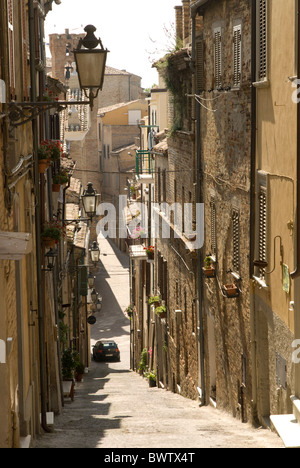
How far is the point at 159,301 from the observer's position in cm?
2791

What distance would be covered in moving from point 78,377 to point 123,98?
54212mm

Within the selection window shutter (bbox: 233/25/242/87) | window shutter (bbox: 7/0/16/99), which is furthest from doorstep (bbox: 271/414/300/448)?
window shutter (bbox: 233/25/242/87)

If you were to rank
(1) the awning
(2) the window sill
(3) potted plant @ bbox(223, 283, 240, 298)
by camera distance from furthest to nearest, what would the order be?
(1) the awning
(3) potted plant @ bbox(223, 283, 240, 298)
(2) the window sill

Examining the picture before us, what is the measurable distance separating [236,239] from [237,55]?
3421 mm

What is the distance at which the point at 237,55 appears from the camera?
13.9 meters

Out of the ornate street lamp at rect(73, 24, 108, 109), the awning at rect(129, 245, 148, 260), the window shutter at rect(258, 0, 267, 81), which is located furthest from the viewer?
the awning at rect(129, 245, 148, 260)

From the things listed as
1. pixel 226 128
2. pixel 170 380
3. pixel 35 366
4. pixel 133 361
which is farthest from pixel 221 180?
pixel 133 361

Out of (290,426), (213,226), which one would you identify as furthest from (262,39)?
(290,426)

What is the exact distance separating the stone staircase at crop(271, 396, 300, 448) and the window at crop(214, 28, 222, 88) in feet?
26.5

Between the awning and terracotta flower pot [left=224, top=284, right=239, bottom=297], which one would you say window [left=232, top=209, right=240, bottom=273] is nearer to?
terracotta flower pot [left=224, top=284, right=239, bottom=297]

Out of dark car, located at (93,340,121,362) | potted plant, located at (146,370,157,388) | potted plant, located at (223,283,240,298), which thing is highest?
potted plant, located at (223,283,240,298)

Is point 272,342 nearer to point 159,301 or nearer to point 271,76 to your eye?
point 271,76

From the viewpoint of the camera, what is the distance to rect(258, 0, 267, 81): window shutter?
11.9 m

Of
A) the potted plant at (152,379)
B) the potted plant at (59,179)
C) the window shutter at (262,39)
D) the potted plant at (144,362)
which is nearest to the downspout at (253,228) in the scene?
the window shutter at (262,39)
